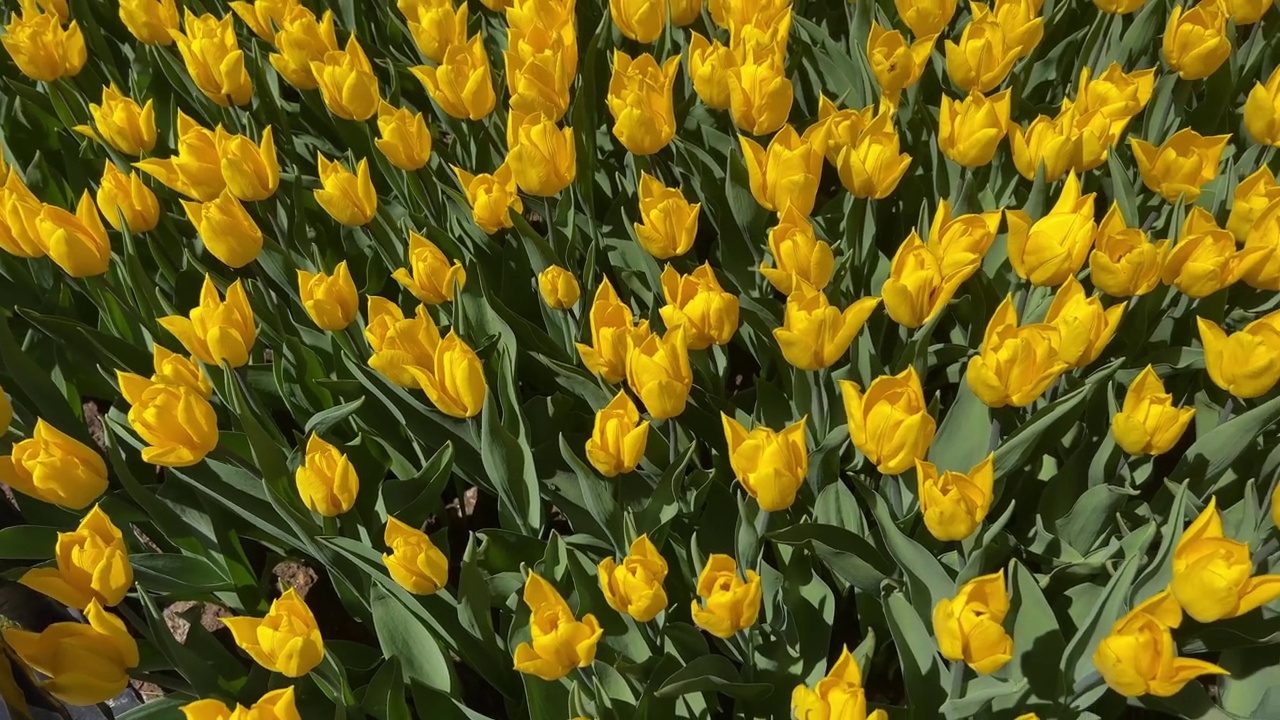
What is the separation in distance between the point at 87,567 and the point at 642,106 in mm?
896

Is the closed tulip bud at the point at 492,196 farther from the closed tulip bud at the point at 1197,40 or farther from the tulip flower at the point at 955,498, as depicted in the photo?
the closed tulip bud at the point at 1197,40

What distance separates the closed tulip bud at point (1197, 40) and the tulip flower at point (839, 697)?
106cm

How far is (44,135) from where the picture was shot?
1.89 m

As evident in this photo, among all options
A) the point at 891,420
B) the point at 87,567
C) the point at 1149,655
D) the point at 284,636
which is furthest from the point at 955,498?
the point at 87,567

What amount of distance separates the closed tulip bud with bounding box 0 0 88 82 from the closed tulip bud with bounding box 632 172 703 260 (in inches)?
43.0

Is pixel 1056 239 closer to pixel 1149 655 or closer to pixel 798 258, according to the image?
pixel 798 258

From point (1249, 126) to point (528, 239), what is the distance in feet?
3.47

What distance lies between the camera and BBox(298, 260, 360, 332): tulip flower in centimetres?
121

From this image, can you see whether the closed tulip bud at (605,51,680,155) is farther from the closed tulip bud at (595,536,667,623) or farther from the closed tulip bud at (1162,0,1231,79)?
the closed tulip bud at (1162,0,1231,79)

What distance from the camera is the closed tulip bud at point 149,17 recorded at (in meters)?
1.64

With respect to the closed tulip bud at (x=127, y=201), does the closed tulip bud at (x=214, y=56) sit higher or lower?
higher

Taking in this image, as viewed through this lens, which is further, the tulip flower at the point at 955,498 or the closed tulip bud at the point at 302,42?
the closed tulip bud at the point at 302,42

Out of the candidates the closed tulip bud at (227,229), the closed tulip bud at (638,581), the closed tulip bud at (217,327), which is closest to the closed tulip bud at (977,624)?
the closed tulip bud at (638,581)

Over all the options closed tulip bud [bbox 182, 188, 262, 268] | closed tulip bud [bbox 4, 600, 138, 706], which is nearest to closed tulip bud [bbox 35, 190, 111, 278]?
closed tulip bud [bbox 182, 188, 262, 268]
